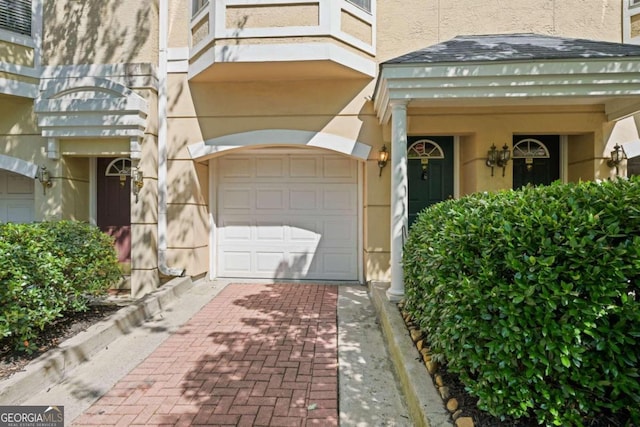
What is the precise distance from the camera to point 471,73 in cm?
439

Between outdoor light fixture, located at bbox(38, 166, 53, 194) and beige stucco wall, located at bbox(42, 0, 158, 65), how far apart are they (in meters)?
1.95

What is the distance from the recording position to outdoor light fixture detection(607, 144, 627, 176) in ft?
18.1

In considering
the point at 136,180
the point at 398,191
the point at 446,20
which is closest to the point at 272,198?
the point at 136,180

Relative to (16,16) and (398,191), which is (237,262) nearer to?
(398,191)

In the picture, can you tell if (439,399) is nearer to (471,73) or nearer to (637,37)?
(471,73)

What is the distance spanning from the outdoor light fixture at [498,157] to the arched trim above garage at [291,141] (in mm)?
2077

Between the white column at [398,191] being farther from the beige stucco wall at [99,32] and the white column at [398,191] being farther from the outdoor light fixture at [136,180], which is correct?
the beige stucco wall at [99,32]

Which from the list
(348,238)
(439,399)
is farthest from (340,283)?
(439,399)

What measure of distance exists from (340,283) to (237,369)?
3.32 metres

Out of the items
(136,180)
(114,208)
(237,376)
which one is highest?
(136,180)

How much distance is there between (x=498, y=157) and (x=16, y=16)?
8753 millimetres

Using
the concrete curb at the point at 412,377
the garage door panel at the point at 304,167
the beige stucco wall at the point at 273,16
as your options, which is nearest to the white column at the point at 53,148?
the beige stucco wall at the point at 273,16

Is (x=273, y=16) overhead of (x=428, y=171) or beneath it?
overhead

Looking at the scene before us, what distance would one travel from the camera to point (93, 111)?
5.59 metres
